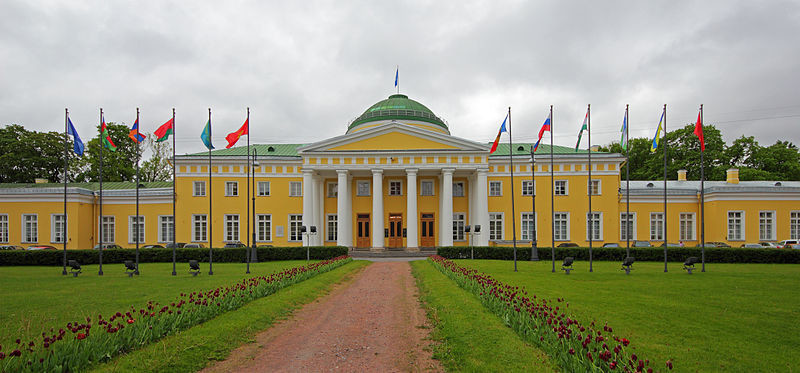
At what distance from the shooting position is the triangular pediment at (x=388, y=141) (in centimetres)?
3756

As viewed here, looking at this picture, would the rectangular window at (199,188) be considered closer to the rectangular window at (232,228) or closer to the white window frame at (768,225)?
the rectangular window at (232,228)

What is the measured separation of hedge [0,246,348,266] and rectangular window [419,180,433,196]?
1208cm

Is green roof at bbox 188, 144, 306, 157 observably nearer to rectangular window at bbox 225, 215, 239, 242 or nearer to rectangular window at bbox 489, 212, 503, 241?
rectangular window at bbox 225, 215, 239, 242

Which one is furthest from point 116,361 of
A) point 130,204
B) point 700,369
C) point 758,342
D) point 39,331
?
point 130,204

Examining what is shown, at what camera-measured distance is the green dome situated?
4341 centimetres

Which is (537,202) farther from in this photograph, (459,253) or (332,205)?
(332,205)

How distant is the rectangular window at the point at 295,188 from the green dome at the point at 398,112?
8.48 metres

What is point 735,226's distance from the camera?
3722 centimetres

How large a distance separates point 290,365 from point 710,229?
4061 cm

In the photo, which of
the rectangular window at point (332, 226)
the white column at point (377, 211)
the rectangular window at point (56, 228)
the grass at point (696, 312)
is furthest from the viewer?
the rectangular window at point (332, 226)

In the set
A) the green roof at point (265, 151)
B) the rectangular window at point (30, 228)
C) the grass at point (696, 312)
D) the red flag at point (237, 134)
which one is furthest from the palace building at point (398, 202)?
the grass at point (696, 312)

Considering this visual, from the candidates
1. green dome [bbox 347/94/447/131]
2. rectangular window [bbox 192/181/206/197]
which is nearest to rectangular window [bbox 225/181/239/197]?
rectangular window [bbox 192/181/206/197]

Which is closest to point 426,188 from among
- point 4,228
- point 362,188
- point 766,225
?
point 362,188

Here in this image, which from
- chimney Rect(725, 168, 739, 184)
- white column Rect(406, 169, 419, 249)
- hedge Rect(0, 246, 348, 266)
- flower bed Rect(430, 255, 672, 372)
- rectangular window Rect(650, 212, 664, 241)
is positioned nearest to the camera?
flower bed Rect(430, 255, 672, 372)
